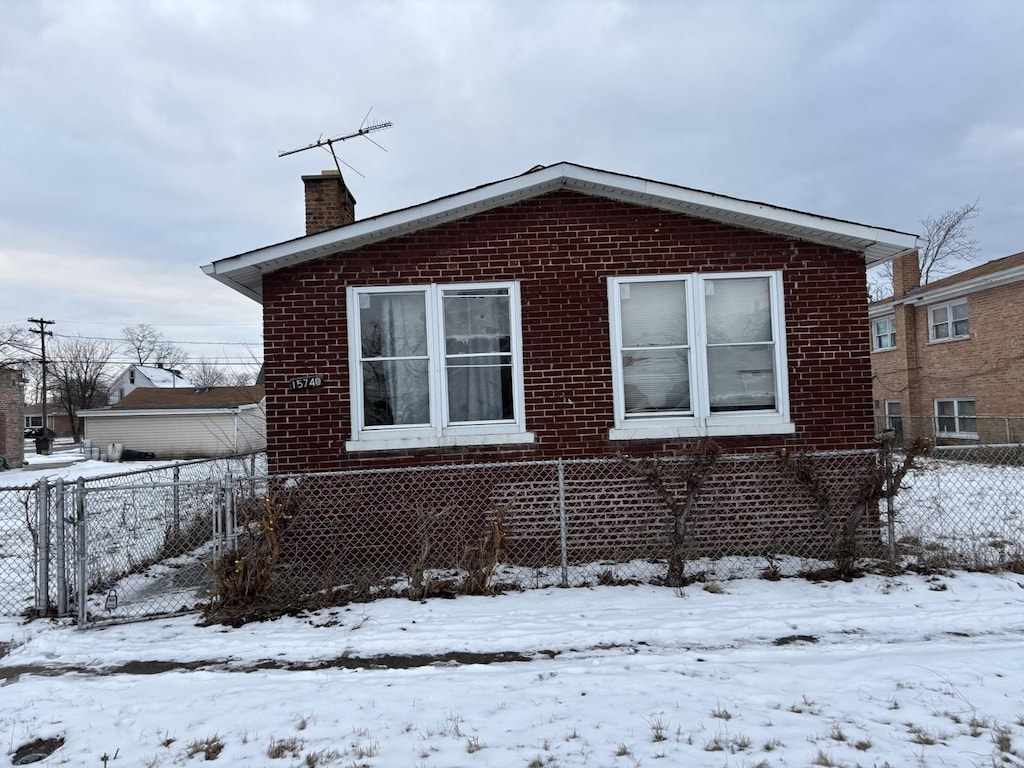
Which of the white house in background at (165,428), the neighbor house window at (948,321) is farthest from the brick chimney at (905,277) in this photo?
the white house in background at (165,428)

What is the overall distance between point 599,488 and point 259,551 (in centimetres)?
342

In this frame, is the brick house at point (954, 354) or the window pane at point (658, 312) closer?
the window pane at point (658, 312)

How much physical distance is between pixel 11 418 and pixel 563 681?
2875 centimetres

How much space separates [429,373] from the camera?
6898 millimetres

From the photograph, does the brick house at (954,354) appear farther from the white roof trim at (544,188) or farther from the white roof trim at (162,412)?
the white roof trim at (162,412)

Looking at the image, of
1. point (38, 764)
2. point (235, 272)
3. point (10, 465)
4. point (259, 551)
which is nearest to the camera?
point (38, 764)

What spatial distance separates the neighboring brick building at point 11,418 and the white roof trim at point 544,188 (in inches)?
953

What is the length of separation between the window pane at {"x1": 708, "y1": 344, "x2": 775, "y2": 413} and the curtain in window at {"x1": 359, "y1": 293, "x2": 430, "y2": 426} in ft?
10.6

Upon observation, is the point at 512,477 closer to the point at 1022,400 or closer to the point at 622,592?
the point at 622,592

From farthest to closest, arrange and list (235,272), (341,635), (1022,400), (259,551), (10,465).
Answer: (10,465) < (1022,400) < (235,272) < (259,551) < (341,635)

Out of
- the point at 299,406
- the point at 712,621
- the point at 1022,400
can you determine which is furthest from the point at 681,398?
the point at 1022,400

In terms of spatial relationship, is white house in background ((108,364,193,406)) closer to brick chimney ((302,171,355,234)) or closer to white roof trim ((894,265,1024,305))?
brick chimney ((302,171,355,234))

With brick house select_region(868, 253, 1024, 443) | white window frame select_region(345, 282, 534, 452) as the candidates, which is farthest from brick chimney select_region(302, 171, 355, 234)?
brick house select_region(868, 253, 1024, 443)

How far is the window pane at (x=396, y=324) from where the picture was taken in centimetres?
694
